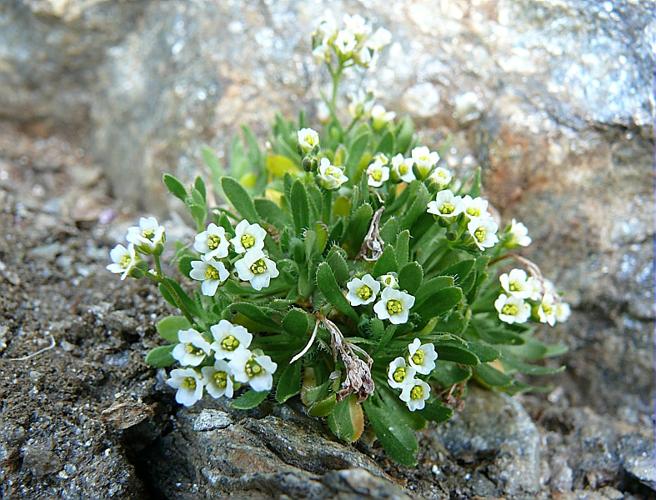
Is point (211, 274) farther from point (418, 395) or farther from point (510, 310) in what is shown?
point (510, 310)

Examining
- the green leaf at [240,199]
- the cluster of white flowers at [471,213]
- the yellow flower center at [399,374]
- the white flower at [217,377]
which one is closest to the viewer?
the white flower at [217,377]

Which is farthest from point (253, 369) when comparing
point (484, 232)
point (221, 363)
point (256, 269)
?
point (484, 232)

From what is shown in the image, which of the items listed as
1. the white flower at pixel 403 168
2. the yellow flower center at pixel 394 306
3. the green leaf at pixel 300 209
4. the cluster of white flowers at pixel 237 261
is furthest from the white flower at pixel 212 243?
the white flower at pixel 403 168

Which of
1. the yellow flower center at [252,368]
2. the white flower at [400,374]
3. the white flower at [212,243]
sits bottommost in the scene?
the white flower at [400,374]

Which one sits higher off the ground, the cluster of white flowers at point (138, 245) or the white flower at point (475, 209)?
the cluster of white flowers at point (138, 245)

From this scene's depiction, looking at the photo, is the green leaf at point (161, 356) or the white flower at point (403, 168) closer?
the green leaf at point (161, 356)

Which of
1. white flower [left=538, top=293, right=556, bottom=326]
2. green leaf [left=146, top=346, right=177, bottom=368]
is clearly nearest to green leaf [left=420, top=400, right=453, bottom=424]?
white flower [left=538, top=293, right=556, bottom=326]

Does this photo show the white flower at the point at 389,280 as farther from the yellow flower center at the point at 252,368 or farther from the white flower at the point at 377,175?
the yellow flower center at the point at 252,368
